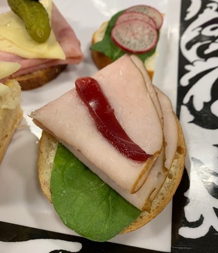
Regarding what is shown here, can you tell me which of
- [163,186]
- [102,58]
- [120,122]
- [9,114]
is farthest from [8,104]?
[163,186]

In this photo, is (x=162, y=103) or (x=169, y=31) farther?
(x=169, y=31)

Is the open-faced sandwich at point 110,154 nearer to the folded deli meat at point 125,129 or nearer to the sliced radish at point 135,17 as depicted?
the folded deli meat at point 125,129

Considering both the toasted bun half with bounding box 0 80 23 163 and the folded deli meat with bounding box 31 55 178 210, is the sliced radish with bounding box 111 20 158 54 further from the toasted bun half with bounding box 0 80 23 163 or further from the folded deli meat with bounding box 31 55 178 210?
the toasted bun half with bounding box 0 80 23 163

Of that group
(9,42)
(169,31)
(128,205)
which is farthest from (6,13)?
(128,205)

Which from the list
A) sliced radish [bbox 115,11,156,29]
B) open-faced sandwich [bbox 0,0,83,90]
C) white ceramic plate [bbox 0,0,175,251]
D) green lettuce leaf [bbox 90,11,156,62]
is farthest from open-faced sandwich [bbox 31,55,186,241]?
sliced radish [bbox 115,11,156,29]

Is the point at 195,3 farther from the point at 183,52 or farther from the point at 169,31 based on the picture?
the point at 183,52

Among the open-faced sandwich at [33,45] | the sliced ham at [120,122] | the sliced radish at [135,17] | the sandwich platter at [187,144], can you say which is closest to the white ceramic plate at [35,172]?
the sandwich platter at [187,144]
